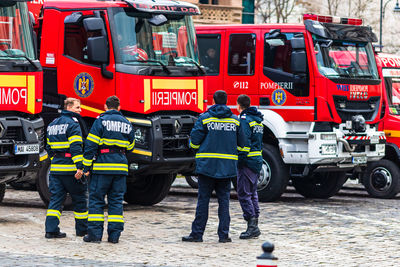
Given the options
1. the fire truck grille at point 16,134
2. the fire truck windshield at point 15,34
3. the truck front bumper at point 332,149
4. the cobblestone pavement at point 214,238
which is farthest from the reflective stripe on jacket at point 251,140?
the truck front bumper at point 332,149

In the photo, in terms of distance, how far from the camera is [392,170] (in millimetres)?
17703

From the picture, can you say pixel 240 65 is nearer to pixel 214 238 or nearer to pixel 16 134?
pixel 16 134

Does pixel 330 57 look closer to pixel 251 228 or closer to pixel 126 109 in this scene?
pixel 126 109

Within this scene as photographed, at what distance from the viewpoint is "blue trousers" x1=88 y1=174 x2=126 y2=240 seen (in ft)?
37.5

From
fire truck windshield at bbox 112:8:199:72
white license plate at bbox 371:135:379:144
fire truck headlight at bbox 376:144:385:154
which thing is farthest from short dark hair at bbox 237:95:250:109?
fire truck headlight at bbox 376:144:385:154

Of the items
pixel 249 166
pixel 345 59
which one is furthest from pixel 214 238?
pixel 345 59

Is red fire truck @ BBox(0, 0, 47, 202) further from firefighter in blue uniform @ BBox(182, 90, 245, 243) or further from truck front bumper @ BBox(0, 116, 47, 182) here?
firefighter in blue uniform @ BBox(182, 90, 245, 243)

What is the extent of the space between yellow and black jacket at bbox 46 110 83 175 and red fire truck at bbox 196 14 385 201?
5.42 metres

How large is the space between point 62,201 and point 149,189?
398cm

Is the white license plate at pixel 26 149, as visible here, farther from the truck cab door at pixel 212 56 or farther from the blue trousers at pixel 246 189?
the truck cab door at pixel 212 56

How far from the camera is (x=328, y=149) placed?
1606 cm

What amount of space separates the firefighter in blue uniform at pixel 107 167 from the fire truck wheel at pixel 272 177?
526 centimetres

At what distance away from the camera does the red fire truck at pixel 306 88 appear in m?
16.1

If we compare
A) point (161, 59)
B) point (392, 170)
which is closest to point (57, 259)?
point (161, 59)
